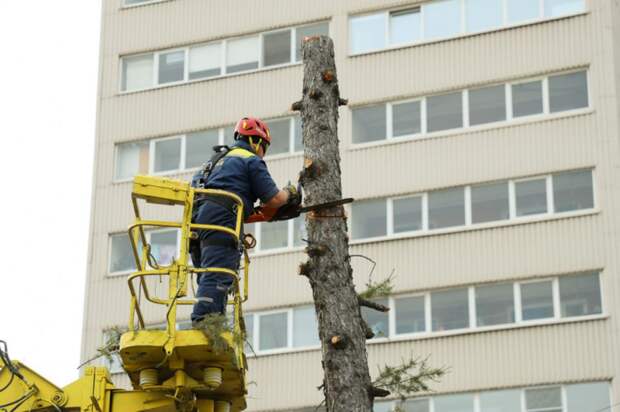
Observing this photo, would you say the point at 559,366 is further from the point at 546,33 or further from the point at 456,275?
the point at 546,33

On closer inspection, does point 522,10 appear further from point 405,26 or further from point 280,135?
point 280,135

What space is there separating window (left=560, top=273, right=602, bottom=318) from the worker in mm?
20230

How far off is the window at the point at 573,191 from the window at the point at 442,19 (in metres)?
4.77

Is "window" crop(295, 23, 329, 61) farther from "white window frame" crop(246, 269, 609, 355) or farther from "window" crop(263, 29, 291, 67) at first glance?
"white window frame" crop(246, 269, 609, 355)

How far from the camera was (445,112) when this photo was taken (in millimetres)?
36406

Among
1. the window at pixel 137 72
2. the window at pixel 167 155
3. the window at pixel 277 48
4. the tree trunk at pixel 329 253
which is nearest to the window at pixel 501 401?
the window at pixel 277 48

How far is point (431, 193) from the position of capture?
117 feet

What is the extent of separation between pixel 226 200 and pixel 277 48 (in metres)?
25.6

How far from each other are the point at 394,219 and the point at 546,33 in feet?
18.4

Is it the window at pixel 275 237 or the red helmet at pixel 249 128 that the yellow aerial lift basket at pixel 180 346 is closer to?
the red helmet at pixel 249 128

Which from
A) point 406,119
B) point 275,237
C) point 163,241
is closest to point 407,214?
point 406,119

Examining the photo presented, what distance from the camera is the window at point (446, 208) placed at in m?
35.3

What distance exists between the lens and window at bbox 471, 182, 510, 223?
3491 cm

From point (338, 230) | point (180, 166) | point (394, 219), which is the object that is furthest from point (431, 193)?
point (338, 230)
